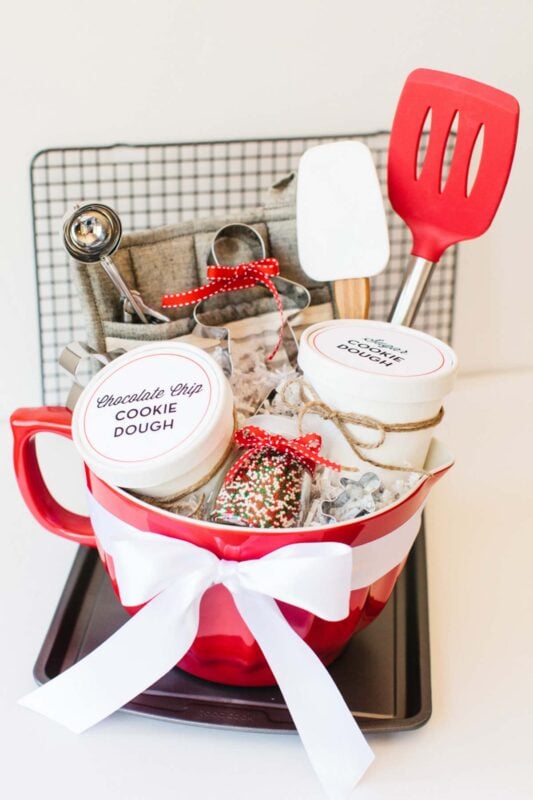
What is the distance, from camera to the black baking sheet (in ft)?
1.76

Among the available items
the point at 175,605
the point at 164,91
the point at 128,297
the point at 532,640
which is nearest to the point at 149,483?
the point at 175,605

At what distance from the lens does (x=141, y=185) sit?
83cm

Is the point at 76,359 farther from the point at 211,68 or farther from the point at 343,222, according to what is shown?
the point at 211,68

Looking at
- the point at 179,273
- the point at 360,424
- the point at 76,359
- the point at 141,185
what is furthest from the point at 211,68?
the point at 360,424

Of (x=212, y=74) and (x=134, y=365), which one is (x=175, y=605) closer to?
(x=134, y=365)

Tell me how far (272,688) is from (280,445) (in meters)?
0.17

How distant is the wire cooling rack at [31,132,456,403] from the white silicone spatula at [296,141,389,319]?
176mm

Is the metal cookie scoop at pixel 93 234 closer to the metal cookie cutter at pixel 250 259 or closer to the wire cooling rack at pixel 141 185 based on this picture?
the metal cookie cutter at pixel 250 259

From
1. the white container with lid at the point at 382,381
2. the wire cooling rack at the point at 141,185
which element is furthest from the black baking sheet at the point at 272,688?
the wire cooling rack at the point at 141,185

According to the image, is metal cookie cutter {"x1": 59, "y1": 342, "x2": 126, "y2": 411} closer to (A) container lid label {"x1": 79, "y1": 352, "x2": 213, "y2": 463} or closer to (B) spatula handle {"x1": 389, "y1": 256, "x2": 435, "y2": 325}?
(A) container lid label {"x1": 79, "y1": 352, "x2": 213, "y2": 463}

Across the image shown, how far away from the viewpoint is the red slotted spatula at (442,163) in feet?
2.06

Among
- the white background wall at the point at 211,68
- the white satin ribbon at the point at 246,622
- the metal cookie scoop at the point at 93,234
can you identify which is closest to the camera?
the white satin ribbon at the point at 246,622

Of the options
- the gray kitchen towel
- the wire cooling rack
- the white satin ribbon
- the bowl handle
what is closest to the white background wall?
the wire cooling rack

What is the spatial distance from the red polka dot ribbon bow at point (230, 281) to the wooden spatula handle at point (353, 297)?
0.05 m
